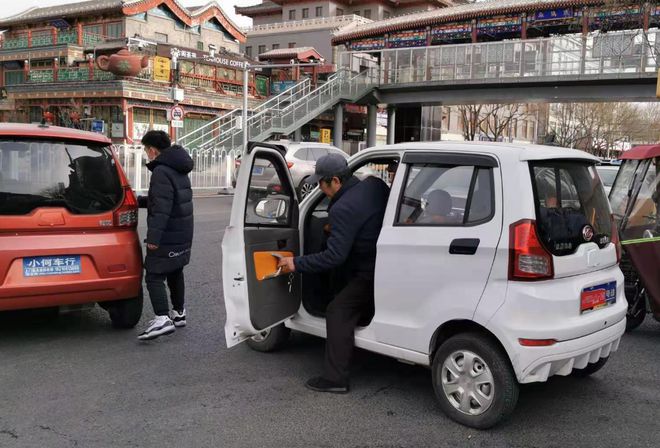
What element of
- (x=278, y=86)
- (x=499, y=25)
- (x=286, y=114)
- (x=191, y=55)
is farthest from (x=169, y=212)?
(x=278, y=86)

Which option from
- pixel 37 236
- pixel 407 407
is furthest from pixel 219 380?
pixel 37 236

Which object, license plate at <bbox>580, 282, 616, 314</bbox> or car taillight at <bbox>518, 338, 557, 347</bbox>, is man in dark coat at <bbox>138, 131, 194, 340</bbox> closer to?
car taillight at <bbox>518, 338, 557, 347</bbox>

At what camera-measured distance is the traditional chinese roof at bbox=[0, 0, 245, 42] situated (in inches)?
1626

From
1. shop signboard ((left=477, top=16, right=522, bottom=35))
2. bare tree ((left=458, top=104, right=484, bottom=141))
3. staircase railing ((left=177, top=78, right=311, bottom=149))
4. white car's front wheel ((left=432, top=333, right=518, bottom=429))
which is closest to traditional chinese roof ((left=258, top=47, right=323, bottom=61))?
staircase railing ((left=177, top=78, right=311, bottom=149))

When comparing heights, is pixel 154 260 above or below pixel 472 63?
below

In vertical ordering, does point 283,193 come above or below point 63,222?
above

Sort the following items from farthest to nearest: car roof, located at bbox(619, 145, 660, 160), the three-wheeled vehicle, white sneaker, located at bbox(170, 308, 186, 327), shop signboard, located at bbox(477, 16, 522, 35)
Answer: shop signboard, located at bbox(477, 16, 522, 35)
car roof, located at bbox(619, 145, 660, 160)
white sneaker, located at bbox(170, 308, 186, 327)
the three-wheeled vehicle

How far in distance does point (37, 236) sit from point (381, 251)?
2696mm

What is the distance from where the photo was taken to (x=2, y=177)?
4707 millimetres

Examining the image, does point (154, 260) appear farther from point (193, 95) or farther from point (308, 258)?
point (193, 95)

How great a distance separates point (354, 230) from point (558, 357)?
146 cm

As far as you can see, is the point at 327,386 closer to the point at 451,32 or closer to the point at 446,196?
the point at 446,196

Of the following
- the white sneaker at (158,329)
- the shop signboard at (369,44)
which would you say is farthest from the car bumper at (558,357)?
the shop signboard at (369,44)

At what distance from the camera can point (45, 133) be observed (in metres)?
4.89
